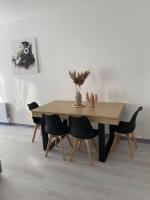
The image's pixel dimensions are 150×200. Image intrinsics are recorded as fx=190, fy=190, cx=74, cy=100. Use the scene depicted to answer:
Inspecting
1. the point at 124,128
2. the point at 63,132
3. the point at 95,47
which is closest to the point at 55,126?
the point at 63,132

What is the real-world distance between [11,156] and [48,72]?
1789 mm

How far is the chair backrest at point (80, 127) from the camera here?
8.50 feet

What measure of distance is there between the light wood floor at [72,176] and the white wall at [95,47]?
0.97 metres

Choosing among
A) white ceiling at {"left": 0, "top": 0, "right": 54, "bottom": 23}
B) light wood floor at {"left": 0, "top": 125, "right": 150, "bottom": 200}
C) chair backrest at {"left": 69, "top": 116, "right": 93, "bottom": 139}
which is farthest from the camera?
white ceiling at {"left": 0, "top": 0, "right": 54, "bottom": 23}

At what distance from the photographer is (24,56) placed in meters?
4.07

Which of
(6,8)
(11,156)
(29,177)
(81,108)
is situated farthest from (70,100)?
(6,8)

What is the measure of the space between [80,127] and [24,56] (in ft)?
7.45

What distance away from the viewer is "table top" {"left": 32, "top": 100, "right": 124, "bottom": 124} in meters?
2.61

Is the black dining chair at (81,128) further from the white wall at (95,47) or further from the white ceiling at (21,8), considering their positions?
the white ceiling at (21,8)

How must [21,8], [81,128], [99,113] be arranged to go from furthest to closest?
[21,8], [99,113], [81,128]

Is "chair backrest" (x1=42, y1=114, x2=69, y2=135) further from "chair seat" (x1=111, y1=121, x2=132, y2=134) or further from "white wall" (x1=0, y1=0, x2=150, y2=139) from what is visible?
"white wall" (x1=0, y1=0, x2=150, y2=139)

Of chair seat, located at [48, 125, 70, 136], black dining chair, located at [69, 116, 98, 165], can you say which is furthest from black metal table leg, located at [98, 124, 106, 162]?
chair seat, located at [48, 125, 70, 136]

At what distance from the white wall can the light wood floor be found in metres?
0.97

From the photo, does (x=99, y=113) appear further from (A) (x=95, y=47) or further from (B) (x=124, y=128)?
(A) (x=95, y=47)
